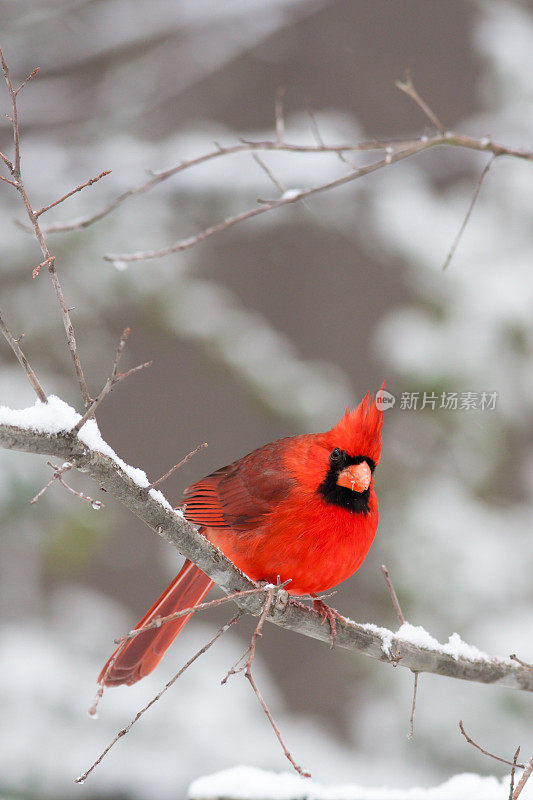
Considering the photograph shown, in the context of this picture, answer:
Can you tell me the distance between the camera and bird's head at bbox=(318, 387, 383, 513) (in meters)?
1.95

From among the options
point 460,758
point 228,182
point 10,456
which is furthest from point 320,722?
point 228,182

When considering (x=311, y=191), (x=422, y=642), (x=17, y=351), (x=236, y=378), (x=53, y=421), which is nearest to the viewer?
(x=17, y=351)

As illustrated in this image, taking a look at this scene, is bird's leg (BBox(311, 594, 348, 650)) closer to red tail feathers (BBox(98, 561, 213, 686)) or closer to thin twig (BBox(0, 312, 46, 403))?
red tail feathers (BBox(98, 561, 213, 686))

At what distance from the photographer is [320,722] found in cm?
465

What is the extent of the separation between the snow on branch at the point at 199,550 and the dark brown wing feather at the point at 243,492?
288 millimetres

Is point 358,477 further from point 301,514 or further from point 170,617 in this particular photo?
point 170,617

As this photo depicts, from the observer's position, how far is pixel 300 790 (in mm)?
1892

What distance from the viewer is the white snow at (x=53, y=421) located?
4.28ft

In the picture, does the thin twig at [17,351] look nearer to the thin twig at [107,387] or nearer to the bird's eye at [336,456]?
the thin twig at [107,387]

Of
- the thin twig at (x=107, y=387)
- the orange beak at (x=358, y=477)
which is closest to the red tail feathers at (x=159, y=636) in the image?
the orange beak at (x=358, y=477)

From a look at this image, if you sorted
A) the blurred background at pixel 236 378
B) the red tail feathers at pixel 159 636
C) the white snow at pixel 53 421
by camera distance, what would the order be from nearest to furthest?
the white snow at pixel 53 421
the red tail feathers at pixel 159 636
the blurred background at pixel 236 378

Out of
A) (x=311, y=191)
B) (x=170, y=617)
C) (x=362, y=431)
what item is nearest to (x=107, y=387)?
(x=170, y=617)

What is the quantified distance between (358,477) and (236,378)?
1628 millimetres

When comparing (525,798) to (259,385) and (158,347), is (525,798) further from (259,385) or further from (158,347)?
(158,347)
